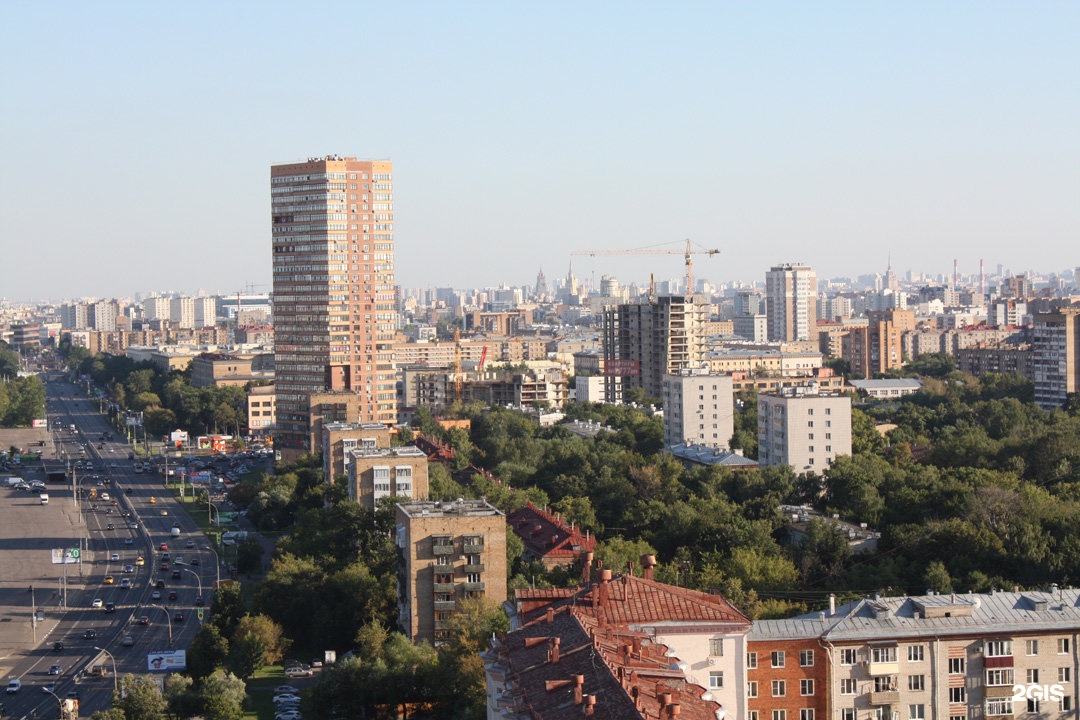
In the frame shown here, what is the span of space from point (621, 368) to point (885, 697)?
5113 cm

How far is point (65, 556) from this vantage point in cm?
3969

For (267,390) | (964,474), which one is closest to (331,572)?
(964,474)

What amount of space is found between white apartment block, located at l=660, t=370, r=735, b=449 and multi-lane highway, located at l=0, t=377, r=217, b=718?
16501mm

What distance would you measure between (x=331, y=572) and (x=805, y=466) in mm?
16753

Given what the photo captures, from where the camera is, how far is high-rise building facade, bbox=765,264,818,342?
425ft

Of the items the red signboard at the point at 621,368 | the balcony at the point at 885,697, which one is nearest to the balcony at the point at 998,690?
the balcony at the point at 885,697

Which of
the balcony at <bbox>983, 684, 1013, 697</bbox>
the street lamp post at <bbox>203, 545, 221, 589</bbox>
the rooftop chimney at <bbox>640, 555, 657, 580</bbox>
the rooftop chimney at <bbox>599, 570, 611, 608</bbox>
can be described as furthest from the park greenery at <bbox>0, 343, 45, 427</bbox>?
the balcony at <bbox>983, 684, 1013, 697</bbox>

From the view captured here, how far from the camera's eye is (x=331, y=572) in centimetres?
3253

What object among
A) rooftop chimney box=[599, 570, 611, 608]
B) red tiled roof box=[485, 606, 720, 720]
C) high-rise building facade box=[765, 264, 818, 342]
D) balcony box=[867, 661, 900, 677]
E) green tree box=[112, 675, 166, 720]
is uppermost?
high-rise building facade box=[765, 264, 818, 342]

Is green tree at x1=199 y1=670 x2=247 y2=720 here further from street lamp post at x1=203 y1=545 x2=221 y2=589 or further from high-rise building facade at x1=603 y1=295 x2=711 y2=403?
high-rise building facade at x1=603 y1=295 x2=711 y2=403

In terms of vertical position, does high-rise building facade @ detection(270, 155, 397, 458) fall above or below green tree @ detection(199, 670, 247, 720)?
above

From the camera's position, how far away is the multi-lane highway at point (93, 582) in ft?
95.7

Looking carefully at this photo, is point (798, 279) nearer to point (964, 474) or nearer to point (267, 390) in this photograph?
point (267, 390)

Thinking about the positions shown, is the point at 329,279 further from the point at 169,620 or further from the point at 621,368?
the point at 169,620
